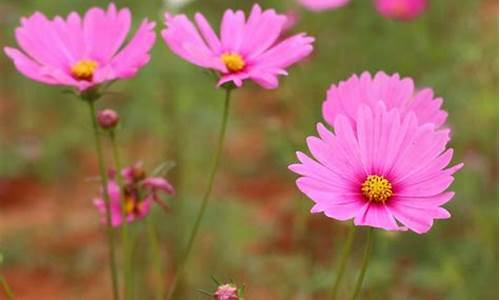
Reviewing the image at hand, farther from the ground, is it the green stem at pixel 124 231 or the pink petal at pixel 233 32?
the pink petal at pixel 233 32

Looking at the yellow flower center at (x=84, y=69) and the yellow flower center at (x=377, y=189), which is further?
the yellow flower center at (x=84, y=69)

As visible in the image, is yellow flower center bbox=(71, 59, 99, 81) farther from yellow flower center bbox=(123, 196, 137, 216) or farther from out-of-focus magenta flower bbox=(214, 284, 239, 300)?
out-of-focus magenta flower bbox=(214, 284, 239, 300)

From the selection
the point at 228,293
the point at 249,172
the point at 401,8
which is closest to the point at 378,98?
the point at 228,293

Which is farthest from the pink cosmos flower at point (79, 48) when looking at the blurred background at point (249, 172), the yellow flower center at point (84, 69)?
the blurred background at point (249, 172)

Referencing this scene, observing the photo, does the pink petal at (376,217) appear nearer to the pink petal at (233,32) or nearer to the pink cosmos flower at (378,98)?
the pink cosmos flower at (378,98)

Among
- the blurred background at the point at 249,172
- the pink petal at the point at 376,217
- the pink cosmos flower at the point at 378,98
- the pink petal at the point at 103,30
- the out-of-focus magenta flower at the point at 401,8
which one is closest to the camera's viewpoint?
the pink petal at the point at 376,217

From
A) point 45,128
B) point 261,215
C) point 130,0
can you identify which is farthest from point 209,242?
point 45,128

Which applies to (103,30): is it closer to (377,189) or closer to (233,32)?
(233,32)
